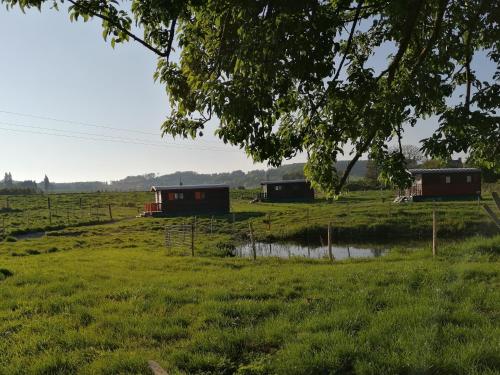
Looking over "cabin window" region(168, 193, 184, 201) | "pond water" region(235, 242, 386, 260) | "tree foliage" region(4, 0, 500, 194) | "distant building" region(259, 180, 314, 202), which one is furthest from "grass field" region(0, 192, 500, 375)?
"distant building" region(259, 180, 314, 202)

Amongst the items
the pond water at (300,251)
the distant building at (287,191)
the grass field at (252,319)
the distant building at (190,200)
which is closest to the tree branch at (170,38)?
the grass field at (252,319)

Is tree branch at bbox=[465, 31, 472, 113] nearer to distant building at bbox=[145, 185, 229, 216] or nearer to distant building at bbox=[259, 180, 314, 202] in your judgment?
distant building at bbox=[145, 185, 229, 216]

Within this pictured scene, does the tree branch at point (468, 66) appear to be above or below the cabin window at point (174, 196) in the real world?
above

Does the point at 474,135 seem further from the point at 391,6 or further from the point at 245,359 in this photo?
the point at 245,359

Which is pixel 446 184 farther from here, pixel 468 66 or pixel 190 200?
pixel 468 66

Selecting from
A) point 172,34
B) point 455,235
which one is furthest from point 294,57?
point 455,235

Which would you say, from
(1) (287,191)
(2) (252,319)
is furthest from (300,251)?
(1) (287,191)

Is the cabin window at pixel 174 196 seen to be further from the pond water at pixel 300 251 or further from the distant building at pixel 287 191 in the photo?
the pond water at pixel 300 251

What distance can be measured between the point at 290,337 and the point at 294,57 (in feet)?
14.5

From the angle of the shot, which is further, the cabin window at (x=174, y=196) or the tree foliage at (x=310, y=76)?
the cabin window at (x=174, y=196)

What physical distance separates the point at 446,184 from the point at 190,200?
89.1 ft

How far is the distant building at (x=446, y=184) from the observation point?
49250 mm

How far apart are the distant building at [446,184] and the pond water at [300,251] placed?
79.7ft

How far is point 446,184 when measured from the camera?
49.8 metres
